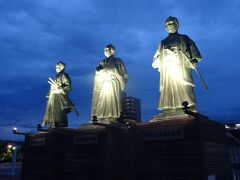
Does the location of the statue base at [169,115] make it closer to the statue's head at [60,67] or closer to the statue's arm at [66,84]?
the statue's arm at [66,84]

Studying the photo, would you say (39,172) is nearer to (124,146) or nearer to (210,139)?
(124,146)

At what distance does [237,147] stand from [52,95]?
9.74m

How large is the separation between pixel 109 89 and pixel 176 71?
3.01 meters

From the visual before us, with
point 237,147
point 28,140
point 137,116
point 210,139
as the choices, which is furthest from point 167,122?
point 237,147

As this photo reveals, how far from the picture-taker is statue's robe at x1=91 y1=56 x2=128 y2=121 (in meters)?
10.4

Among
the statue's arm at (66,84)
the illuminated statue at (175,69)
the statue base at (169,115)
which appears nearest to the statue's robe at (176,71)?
the illuminated statue at (175,69)

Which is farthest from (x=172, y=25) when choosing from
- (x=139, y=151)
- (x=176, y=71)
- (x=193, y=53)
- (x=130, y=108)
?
(x=139, y=151)

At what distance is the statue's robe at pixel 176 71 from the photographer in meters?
8.23

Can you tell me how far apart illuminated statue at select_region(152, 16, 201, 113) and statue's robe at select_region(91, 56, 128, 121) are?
2.21 metres

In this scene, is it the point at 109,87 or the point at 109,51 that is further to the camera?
the point at 109,51

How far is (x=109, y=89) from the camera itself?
34.8ft

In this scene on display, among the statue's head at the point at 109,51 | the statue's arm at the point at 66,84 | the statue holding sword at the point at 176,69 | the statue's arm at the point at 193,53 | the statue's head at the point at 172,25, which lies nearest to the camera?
the statue holding sword at the point at 176,69

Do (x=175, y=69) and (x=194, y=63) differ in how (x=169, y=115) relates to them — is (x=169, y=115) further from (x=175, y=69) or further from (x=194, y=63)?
(x=194, y=63)

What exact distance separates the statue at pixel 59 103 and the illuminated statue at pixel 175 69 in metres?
4.75
